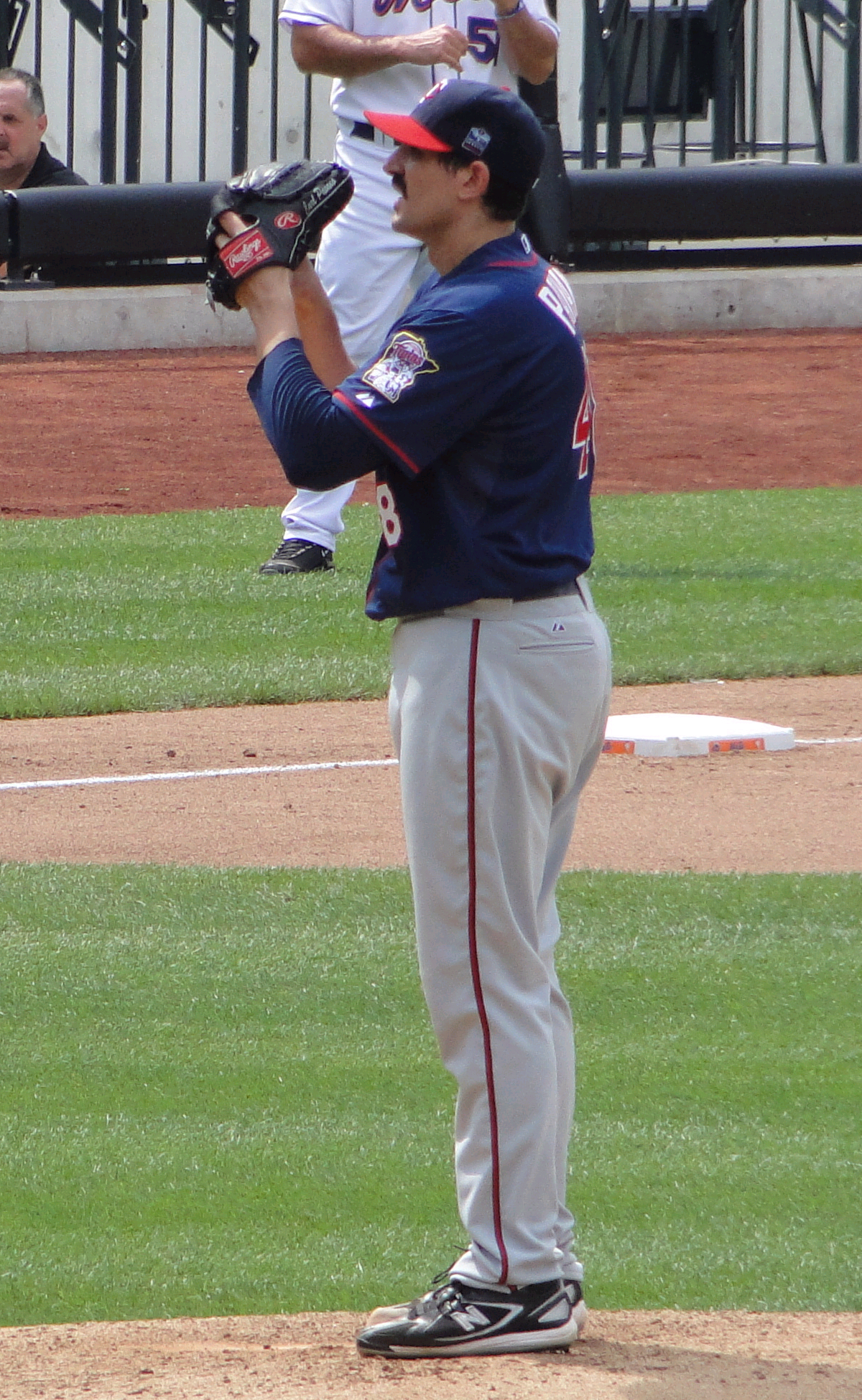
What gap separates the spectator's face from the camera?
10344mm

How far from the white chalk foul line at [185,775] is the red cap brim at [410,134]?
350cm

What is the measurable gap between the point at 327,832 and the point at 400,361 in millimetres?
2972

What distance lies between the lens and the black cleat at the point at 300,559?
27.7 ft

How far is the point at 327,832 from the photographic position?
5.61 m

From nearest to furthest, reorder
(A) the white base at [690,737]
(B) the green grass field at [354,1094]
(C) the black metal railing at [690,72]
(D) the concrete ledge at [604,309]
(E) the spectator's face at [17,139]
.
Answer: (B) the green grass field at [354,1094], (A) the white base at [690,737], (E) the spectator's face at [17,139], (D) the concrete ledge at [604,309], (C) the black metal railing at [690,72]

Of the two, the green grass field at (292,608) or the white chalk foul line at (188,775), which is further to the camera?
the green grass field at (292,608)

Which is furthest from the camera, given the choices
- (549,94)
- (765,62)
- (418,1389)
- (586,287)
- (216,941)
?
(765,62)

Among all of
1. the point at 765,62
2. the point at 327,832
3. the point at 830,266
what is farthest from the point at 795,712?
the point at 765,62

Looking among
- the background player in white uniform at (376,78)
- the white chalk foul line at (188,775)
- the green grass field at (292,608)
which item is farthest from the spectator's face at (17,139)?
the white chalk foul line at (188,775)

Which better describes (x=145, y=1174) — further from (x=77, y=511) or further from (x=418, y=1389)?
(x=77, y=511)

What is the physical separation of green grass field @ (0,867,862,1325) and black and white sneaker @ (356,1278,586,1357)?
0.29m

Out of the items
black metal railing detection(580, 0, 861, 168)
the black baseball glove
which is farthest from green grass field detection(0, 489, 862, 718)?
black metal railing detection(580, 0, 861, 168)

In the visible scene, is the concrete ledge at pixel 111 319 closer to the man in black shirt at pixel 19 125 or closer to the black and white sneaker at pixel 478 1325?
the man in black shirt at pixel 19 125

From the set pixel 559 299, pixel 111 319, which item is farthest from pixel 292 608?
pixel 111 319
